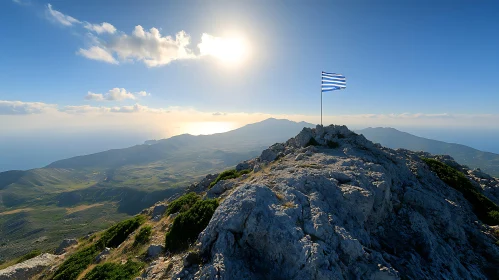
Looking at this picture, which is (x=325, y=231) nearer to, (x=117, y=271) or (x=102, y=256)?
(x=117, y=271)

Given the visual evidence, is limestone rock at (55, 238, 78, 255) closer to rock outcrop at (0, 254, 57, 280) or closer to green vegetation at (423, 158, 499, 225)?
rock outcrop at (0, 254, 57, 280)

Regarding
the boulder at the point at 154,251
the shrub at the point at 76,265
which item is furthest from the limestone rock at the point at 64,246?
the boulder at the point at 154,251

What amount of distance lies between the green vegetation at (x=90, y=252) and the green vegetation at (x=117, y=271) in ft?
17.4

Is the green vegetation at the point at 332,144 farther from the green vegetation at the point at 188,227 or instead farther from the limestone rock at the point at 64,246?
the limestone rock at the point at 64,246

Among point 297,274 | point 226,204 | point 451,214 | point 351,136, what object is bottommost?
point 451,214

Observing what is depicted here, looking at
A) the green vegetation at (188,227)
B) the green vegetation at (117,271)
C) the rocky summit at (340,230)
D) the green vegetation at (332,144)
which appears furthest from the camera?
the green vegetation at (332,144)

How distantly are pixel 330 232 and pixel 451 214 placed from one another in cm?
Answer: 1770

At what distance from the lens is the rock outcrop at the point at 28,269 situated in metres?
26.9

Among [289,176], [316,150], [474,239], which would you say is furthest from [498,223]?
[289,176]

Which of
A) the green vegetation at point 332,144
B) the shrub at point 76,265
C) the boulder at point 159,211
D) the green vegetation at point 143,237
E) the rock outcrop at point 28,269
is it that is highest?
the green vegetation at point 332,144

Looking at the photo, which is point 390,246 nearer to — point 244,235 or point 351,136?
point 244,235

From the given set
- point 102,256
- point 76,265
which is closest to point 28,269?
point 76,265

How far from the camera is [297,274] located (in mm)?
13281

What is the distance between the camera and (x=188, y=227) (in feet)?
66.2
